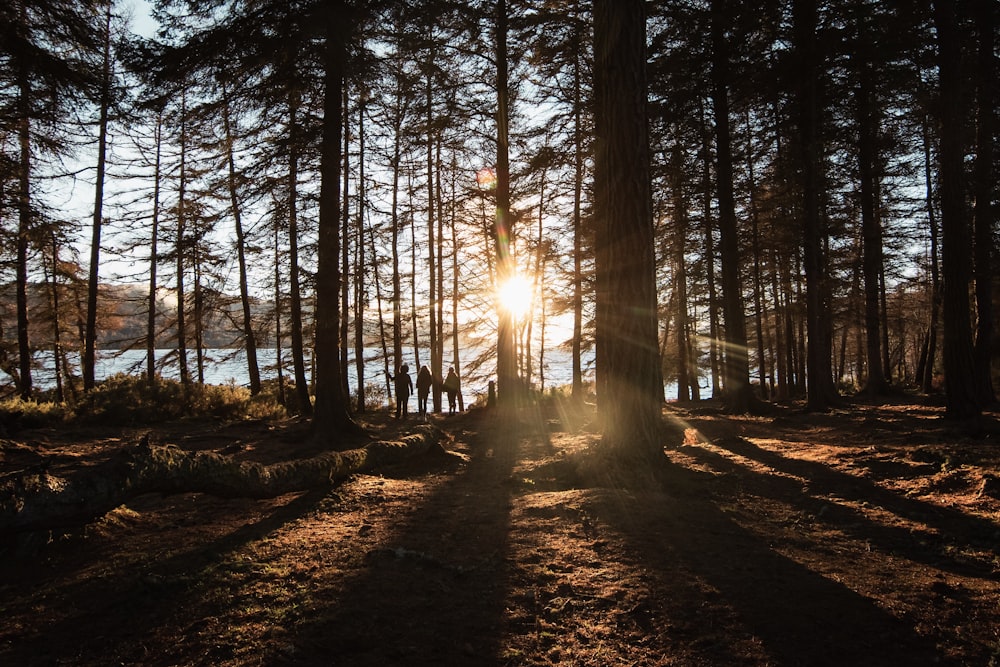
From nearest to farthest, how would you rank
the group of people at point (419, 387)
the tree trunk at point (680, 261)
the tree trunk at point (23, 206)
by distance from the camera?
the tree trunk at point (23, 206), the tree trunk at point (680, 261), the group of people at point (419, 387)

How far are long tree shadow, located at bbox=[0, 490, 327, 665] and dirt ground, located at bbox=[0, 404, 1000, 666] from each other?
0.05 ft

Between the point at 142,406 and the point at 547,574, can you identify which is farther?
the point at 142,406

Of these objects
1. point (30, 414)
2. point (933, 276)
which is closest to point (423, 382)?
point (30, 414)

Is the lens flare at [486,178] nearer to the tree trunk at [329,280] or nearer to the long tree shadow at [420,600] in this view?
the tree trunk at [329,280]

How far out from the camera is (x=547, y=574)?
140 inches

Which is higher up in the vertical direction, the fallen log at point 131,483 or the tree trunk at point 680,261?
the tree trunk at point 680,261

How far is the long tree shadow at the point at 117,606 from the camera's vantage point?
2.66m

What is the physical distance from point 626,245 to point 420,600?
4.44 m

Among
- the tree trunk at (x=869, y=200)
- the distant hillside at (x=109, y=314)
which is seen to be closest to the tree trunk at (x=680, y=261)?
the tree trunk at (x=869, y=200)

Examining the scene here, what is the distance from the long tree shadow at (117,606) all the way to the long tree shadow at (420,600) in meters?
0.86

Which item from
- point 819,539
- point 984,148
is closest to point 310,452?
point 819,539

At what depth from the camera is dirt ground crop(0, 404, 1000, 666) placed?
2637 mm

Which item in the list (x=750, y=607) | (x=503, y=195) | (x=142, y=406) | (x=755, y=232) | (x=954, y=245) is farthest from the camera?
(x=755, y=232)

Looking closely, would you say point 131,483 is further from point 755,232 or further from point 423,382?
point 755,232
